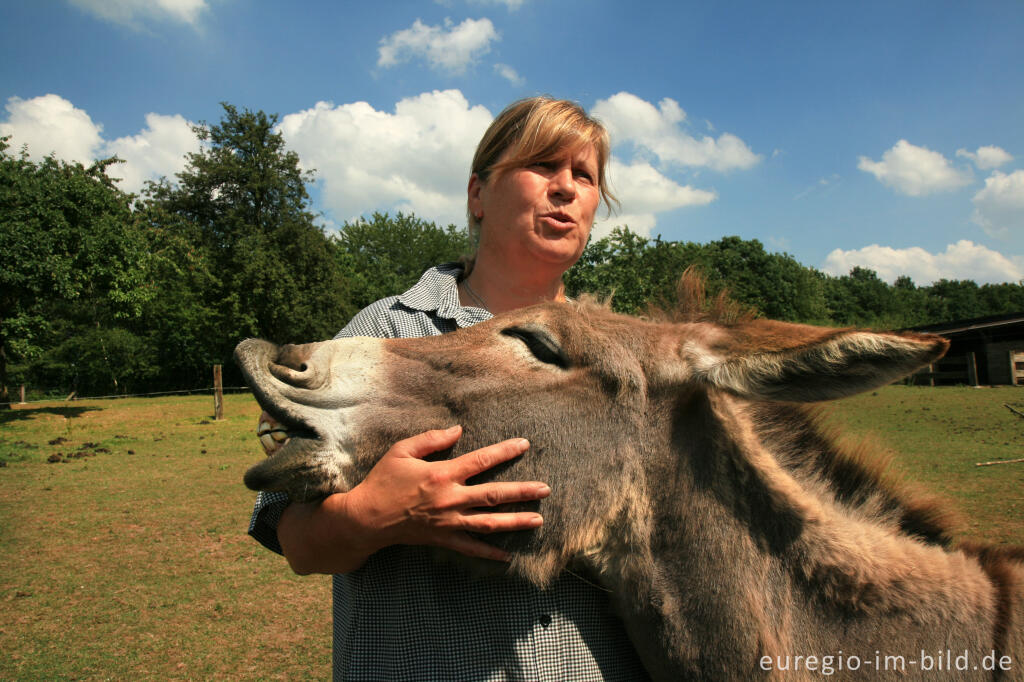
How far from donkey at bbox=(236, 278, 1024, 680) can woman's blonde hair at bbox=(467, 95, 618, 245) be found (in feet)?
3.12

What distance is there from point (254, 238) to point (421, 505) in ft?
150

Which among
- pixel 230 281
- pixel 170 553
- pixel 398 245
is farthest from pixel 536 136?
pixel 398 245

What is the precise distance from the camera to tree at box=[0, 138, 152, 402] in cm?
2061

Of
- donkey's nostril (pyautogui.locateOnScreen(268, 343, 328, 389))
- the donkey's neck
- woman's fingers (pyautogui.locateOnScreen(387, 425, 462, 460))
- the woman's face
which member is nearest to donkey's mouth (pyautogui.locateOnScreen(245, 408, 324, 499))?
donkey's nostril (pyautogui.locateOnScreen(268, 343, 328, 389))

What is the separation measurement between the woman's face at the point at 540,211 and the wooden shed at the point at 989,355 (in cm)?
2777

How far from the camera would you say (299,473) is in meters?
1.83

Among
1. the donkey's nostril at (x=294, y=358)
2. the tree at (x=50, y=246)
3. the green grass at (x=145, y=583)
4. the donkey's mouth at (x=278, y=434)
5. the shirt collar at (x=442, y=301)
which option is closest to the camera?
the donkey's mouth at (x=278, y=434)

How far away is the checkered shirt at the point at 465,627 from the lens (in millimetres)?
2021

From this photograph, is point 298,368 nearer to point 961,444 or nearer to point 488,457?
point 488,457

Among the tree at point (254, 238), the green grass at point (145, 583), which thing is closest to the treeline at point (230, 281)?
the tree at point (254, 238)

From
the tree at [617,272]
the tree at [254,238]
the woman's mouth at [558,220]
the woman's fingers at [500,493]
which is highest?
the tree at [254,238]

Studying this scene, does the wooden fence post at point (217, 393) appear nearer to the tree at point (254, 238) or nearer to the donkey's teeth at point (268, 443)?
the tree at point (254, 238)

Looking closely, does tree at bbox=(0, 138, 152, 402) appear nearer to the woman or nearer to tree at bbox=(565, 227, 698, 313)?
tree at bbox=(565, 227, 698, 313)

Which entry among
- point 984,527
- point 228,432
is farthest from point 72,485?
point 984,527
